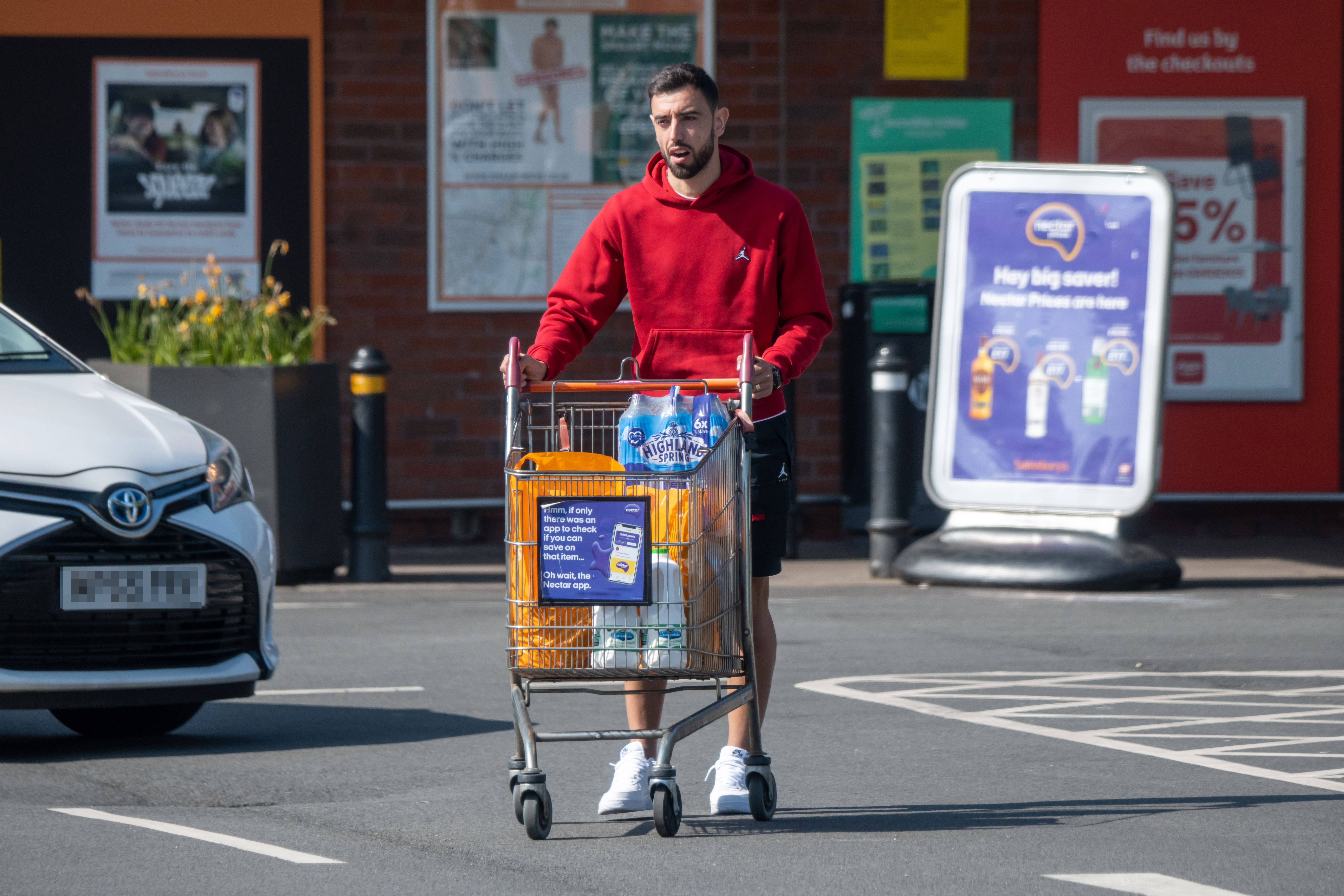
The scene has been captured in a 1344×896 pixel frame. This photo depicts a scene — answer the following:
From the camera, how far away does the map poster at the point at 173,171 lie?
40.9 ft

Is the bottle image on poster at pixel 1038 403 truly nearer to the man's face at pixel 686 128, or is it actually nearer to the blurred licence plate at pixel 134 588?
the blurred licence plate at pixel 134 588

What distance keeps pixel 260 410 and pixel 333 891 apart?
627cm

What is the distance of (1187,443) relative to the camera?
13.2m

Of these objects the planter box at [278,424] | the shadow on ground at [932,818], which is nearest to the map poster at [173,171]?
the planter box at [278,424]

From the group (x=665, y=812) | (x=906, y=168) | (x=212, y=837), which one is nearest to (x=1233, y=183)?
(x=906, y=168)

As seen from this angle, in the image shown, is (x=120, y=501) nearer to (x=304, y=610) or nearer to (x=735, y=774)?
(x=735, y=774)

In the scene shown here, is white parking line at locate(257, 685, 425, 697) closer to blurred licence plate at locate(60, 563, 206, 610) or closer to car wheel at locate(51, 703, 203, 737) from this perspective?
car wheel at locate(51, 703, 203, 737)

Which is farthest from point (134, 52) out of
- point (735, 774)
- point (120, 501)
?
point (735, 774)

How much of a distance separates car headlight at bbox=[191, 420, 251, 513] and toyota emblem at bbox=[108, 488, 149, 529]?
0.92ft

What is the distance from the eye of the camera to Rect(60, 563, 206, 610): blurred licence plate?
5746 millimetres

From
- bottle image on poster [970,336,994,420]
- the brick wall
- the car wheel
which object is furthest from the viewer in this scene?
the brick wall

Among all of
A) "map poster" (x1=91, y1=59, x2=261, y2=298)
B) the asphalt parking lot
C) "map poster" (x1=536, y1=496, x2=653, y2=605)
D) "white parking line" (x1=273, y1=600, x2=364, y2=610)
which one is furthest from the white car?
"map poster" (x1=91, y1=59, x2=261, y2=298)

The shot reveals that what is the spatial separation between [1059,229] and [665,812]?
6.48m

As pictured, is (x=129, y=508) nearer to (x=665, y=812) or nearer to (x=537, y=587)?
(x=537, y=587)
